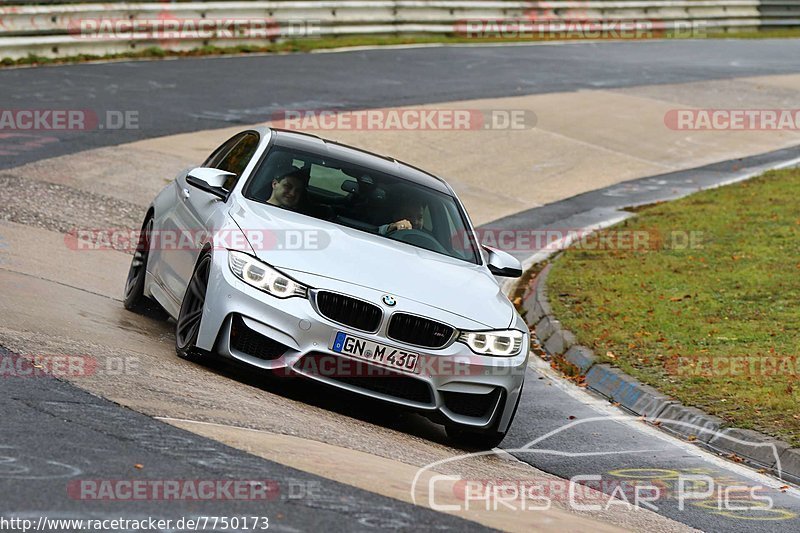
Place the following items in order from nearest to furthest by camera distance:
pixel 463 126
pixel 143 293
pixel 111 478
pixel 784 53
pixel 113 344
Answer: pixel 111 478 < pixel 113 344 < pixel 143 293 < pixel 463 126 < pixel 784 53

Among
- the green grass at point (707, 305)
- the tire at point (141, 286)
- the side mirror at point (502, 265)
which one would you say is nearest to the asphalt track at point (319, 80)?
the tire at point (141, 286)

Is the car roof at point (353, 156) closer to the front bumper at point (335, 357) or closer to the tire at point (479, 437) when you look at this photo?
the front bumper at point (335, 357)

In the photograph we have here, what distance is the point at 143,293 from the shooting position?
392 inches

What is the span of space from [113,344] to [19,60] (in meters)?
15.8

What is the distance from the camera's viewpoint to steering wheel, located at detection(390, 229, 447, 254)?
8828mm

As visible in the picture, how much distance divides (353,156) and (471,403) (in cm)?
240

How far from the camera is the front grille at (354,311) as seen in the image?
761cm

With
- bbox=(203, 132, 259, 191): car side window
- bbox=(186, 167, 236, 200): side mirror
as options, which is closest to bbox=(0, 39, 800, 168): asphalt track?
bbox=(203, 132, 259, 191): car side window

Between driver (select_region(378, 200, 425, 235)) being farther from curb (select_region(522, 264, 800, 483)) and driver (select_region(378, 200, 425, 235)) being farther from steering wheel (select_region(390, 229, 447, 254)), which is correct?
curb (select_region(522, 264, 800, 483))

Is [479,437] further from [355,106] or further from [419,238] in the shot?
[355,106]

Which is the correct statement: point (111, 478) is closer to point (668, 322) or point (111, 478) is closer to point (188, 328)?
point (188, 328)

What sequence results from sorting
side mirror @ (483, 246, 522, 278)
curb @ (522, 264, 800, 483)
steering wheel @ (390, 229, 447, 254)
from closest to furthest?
curb @ (522, 264, 800, 483)
steering wheel @ (390, 229, 447, 254)
side mirror @ (483, 246, 522, 278)

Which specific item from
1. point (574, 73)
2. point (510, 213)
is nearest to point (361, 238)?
point (510, 213)

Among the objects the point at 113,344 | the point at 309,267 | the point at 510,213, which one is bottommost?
the point at 510,213
